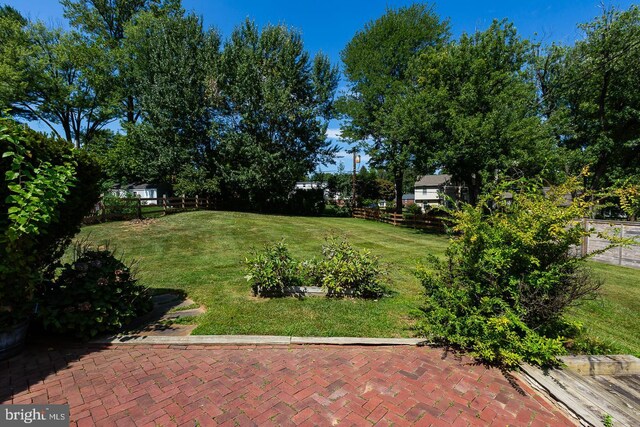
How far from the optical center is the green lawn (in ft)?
14.0

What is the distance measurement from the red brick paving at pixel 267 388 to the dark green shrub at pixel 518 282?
402 mm

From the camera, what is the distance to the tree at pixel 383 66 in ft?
Result: 71.9

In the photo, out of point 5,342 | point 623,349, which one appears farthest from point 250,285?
point 623,349

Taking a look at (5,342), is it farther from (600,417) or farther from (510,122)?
(510,122)

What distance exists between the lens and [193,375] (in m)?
3.04

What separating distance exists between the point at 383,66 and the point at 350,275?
2245 cm

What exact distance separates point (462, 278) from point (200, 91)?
72.0ft

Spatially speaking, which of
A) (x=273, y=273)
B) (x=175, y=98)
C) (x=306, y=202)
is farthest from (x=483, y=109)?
(x=175, y=98)

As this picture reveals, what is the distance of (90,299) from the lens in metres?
3.81

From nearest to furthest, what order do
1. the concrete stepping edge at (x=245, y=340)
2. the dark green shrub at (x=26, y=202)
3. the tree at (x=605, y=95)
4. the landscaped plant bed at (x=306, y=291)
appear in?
the dark green shrub at (x=26, y=202) < the concrete stepping edge at (x=245, y=340) < the landscaped plant bed at (x=306, y=291) < the tree at (x=605, y=95)

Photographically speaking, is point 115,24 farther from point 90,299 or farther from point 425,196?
point 425,196

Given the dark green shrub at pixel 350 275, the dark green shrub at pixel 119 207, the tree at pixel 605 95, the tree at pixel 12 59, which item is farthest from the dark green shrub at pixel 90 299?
the tree at pixel 12 59

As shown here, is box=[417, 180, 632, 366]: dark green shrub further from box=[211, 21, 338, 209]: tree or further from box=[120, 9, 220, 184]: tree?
box=[120, 9, 220, 184]: tree

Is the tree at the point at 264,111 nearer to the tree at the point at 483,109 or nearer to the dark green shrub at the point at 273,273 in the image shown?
the tree at the point at 483,109
